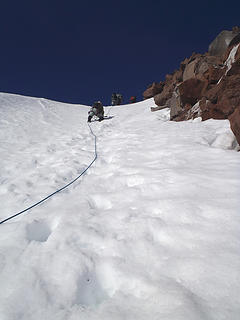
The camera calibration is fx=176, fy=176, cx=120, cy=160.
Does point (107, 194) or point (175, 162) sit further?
point (175, 162)

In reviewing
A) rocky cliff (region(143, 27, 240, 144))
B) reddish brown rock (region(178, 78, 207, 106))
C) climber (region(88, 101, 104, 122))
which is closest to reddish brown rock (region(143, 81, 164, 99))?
rocky cliff (region(143, 27, 240, 144))

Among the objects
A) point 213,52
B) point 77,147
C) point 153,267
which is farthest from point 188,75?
point 153,267

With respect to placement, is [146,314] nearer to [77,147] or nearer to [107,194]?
[107,194]

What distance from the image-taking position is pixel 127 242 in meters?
1.54

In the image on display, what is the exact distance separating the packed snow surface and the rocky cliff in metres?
1.64

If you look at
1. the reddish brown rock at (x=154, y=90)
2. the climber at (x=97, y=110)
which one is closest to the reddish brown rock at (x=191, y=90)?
the climber at (x=97, y=110)

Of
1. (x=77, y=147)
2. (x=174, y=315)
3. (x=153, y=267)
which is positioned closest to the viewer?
(x=174, y=315)

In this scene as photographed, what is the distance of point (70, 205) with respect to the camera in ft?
7.18

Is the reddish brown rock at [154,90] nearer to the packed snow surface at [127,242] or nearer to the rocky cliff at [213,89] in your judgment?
the rocky cliff at [213,89]

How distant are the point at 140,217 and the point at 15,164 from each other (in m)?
2.89

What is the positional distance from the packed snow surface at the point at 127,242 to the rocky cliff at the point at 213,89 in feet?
5.38

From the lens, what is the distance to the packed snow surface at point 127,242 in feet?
3.51

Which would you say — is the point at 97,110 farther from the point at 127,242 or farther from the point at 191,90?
the point at 127,242

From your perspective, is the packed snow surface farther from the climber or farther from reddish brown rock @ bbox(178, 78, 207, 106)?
the climber
